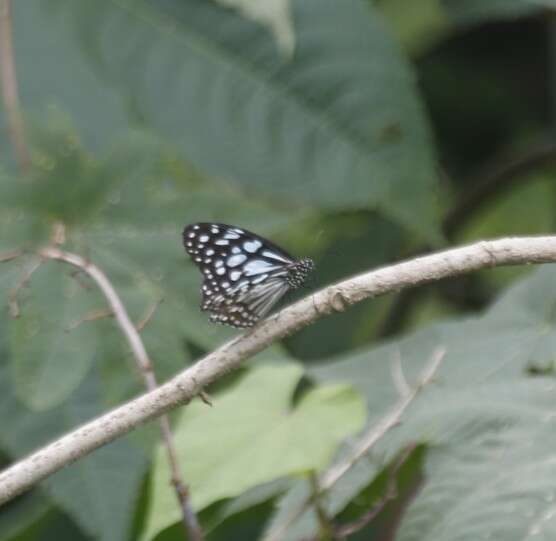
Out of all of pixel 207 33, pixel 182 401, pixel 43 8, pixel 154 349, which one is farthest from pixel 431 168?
pixel 182 401

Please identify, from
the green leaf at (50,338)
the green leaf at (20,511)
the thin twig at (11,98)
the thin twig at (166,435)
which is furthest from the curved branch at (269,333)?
the green leaf at (20,511)

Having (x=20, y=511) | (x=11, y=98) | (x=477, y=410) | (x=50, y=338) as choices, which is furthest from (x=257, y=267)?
(x=20, y=511)

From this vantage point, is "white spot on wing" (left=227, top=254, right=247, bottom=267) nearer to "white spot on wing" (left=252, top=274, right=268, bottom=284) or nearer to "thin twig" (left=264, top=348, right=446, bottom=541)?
"white spot on wing" (left=252, top=274, right=268, bottom=284)

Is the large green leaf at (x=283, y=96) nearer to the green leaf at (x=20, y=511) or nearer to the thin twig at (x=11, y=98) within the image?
the thin twig at (x=11, y=98)

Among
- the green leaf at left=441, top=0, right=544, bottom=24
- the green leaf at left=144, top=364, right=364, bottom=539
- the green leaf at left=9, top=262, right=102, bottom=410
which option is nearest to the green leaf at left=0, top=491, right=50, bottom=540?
the green leaf at left=9, top=262, right=102, bottom=410

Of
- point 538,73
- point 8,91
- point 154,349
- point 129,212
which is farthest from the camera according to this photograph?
point 538,73

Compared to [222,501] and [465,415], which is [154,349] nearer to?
[222,501]
